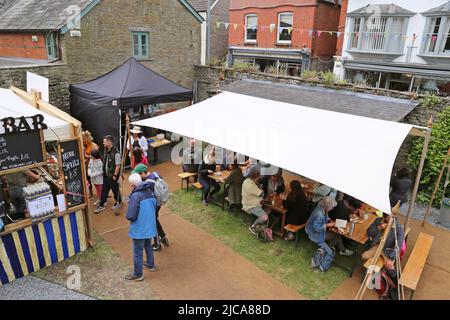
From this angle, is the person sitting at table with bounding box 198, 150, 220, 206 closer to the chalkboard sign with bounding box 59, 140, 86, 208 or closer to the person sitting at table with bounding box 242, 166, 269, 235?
the person sitting at table with bounding box 242, 166, 269, 235

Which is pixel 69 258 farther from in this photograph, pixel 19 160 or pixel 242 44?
pixel 242 44

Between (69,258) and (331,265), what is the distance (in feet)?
14.5

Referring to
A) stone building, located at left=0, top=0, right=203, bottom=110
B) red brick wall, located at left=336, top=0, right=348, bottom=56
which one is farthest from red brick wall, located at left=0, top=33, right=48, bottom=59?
red brick wall, located at left=336, top=0, right=348, bottom=56

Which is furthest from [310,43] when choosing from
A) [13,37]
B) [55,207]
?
[55,207]

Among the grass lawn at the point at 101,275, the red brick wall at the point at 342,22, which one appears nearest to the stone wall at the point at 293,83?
the grass lawn at the point at 101,275

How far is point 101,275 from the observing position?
17.7ft

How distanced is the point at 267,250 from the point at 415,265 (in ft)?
7.72

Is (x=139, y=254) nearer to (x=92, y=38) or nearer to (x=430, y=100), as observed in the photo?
Result: (x=430, y=100)

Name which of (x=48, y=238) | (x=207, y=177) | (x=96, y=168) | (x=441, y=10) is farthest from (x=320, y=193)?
(x=441, y=10)

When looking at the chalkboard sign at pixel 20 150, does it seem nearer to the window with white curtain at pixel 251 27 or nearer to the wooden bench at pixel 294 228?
the wooden bench at pixel 294 228

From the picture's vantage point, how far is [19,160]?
194 inches

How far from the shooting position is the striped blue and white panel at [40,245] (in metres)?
5.05

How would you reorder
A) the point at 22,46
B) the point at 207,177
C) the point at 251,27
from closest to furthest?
the point at 207,177 → the point at 22,46 → the point at 251,27

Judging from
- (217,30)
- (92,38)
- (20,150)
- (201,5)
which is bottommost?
(20,150)
